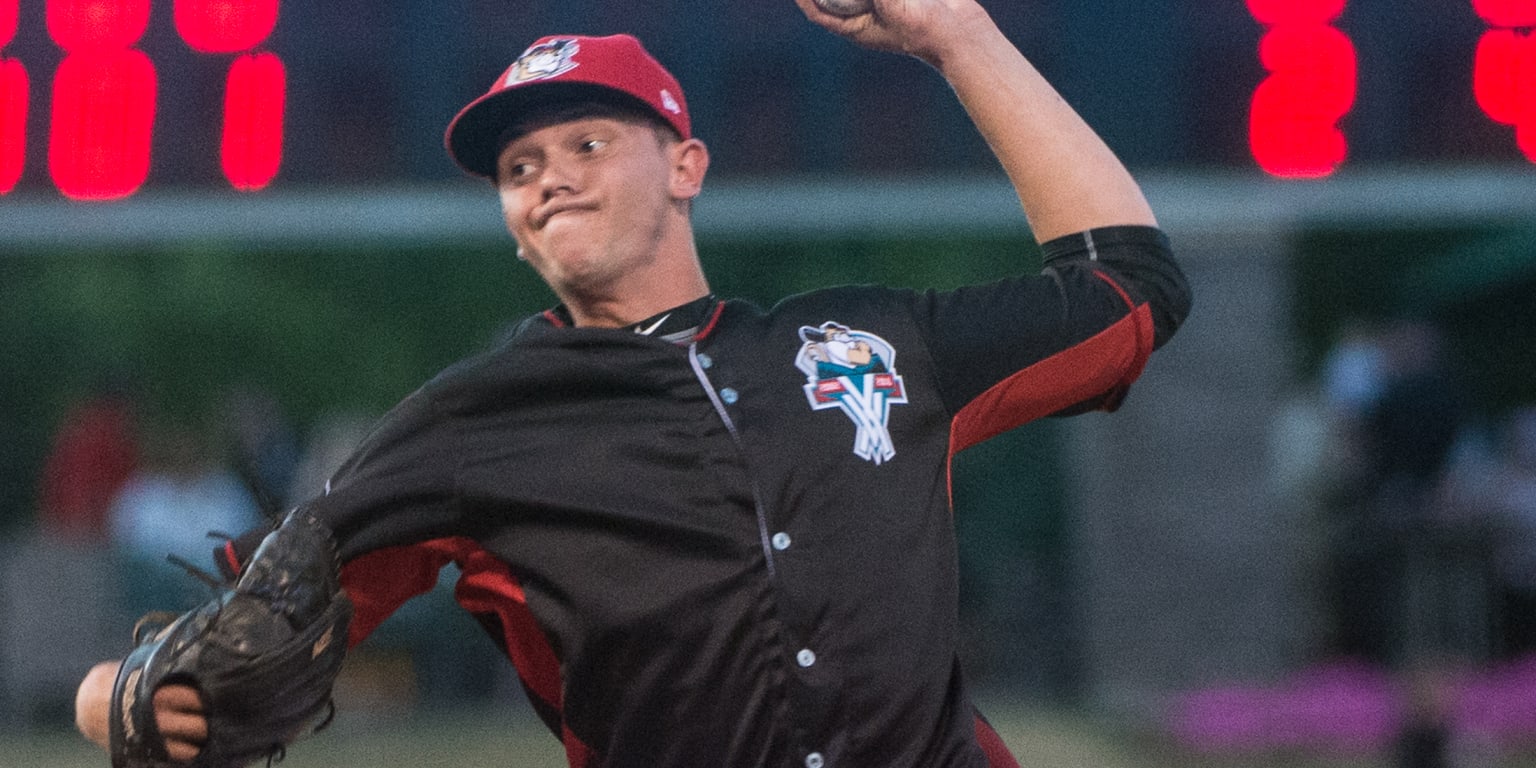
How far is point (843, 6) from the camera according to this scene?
2.48m

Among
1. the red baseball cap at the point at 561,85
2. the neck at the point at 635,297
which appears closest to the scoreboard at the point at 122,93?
the red baseball cap at the point at 561,85

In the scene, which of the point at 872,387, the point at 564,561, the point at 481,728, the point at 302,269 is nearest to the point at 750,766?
the point at 564,561

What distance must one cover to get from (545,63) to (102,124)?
17.3ft

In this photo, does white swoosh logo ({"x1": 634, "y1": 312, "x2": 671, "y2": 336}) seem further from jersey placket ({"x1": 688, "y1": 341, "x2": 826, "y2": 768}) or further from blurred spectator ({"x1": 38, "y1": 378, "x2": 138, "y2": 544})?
blurred spectator ({"x1": 38, "y1": 378, "x2": 138, "y2": 544})

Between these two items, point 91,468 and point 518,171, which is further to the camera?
point 91,468

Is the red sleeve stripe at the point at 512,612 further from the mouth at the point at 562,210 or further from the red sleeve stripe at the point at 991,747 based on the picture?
the red sleeve stripe at the point at 991,747

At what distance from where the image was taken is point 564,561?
236 centimetres

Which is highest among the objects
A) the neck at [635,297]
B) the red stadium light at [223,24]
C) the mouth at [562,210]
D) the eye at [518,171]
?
the red stadium light at [223,24]

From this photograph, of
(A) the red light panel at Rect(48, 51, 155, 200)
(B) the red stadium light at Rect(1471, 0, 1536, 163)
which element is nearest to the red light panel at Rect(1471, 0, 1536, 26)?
(B) the red stadium light at Rect(1471, 0, 1536, 163)

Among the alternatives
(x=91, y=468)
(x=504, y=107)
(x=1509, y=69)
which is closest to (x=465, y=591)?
(x=504, y=107)

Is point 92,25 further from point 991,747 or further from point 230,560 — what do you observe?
point 991,747

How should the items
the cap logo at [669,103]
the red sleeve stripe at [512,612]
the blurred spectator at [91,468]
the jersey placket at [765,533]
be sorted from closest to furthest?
the jersey placket at [765,533] → the red sleeve stripe at [512,612] → the cap logo at [669,103] → the blurred spectator at [91,468]

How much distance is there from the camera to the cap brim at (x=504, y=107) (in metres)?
2.54

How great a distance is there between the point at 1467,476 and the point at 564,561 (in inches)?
282
